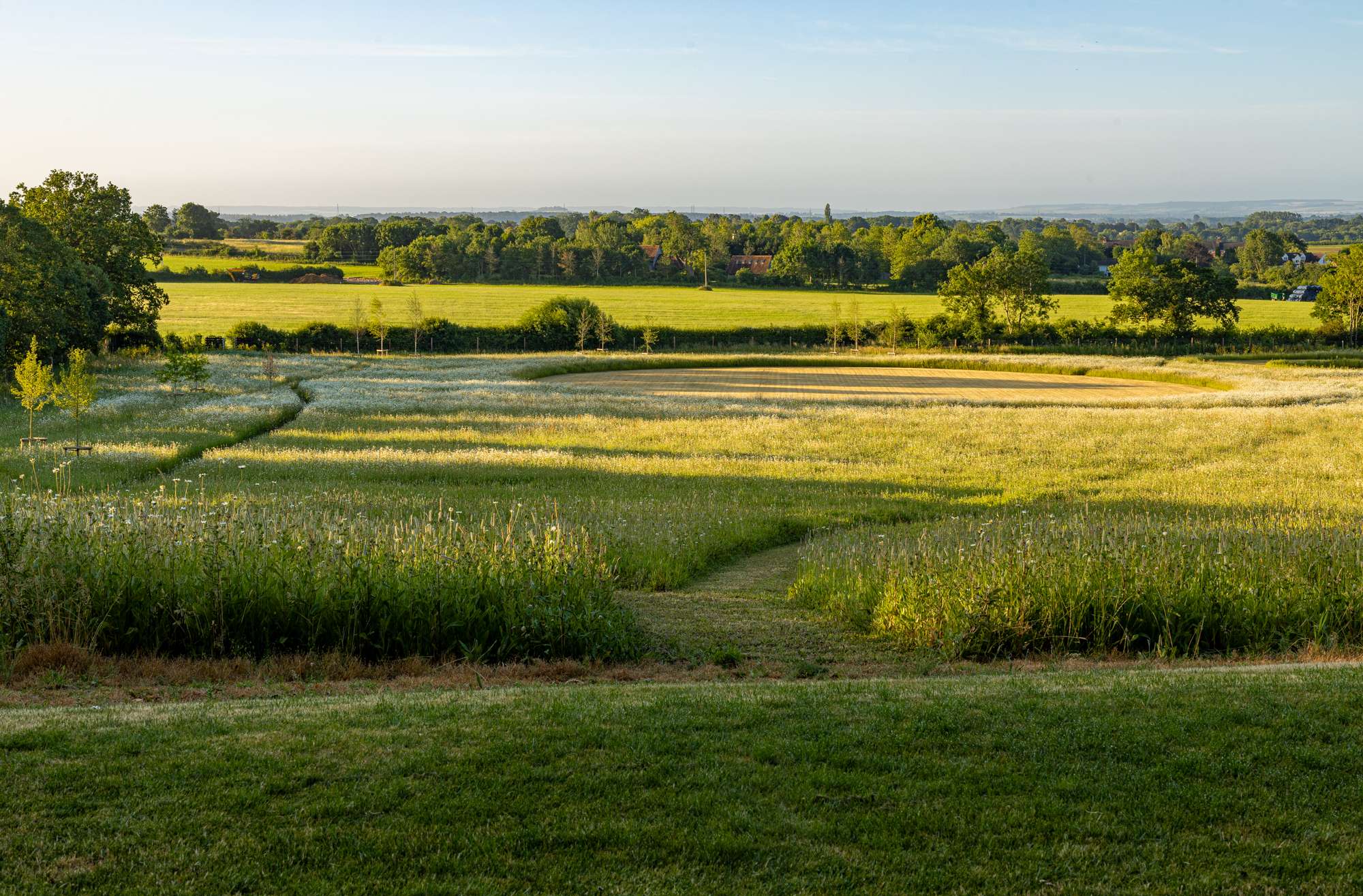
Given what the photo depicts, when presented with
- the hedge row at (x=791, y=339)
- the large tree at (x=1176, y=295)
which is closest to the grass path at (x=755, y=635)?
the hedge row at (x=791, y=339)

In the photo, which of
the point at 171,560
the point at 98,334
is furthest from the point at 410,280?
the point at 171,560

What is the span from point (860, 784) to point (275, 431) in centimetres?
3667

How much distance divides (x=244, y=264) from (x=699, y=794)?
544 feet

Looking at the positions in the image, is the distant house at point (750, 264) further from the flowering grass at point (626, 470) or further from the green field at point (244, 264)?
the flowering grass at point (626, 470)

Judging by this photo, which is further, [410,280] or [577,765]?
[410,280]

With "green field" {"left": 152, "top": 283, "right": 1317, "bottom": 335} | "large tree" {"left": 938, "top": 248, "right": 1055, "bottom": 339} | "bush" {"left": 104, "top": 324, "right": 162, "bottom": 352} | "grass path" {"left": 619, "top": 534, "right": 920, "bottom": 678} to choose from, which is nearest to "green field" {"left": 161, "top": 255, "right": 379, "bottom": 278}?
"green field" {"left": 152, "top": 283, "right": 1317, "bottom": 335}

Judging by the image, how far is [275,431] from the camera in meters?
39.9

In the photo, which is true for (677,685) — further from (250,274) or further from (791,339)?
(250,274)

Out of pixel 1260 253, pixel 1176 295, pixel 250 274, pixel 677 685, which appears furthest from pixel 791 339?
pixel 1260 253

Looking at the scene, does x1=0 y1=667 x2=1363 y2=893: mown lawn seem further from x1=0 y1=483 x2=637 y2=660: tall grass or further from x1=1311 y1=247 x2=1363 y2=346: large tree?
x1=1311 y1=247 x2=1363 y2=346: large tree

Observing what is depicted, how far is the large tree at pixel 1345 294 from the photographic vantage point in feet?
293

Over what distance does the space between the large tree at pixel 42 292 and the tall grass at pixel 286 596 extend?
4194cm

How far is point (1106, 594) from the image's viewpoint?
13500 mm

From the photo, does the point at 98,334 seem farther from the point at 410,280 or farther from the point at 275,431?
the point at 410,280
